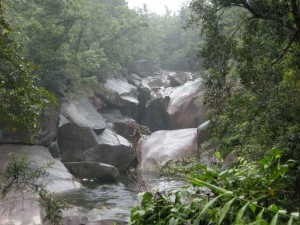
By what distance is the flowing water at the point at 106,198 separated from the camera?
13133mm

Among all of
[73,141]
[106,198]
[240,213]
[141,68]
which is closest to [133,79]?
[141,68]

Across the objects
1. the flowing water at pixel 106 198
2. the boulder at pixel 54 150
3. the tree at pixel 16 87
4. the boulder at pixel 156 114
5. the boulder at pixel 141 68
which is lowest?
the flowing water at pixel 106 198

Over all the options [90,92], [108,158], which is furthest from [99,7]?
[108,158]

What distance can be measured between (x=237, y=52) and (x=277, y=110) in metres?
2.10

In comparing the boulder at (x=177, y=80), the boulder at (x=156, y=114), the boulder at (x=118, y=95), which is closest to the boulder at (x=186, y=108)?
the boulder at (x=156, y=114)

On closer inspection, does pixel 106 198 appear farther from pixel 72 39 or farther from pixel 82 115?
pixel 72 39

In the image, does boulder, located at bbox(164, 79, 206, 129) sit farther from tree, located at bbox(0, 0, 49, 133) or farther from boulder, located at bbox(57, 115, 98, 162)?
tree, located at bbox(0, 0, 49, 133)

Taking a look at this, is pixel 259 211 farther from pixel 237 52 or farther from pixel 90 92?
pixel 90 92

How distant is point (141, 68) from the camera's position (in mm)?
40250

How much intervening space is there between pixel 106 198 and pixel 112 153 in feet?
19.8

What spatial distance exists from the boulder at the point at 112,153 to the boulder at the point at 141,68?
1698cm

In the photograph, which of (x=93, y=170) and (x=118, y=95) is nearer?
(x=93, y=170)

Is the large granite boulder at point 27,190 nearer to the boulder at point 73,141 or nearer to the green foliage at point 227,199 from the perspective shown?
the boulder at point 73,141

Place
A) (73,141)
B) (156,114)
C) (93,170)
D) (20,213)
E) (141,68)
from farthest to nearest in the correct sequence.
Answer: (141,68), (156,114), (73,141), (93,170), (20,213)
